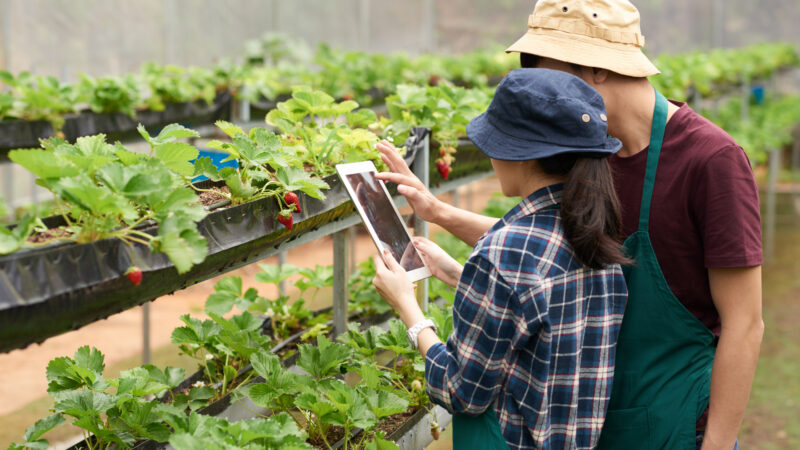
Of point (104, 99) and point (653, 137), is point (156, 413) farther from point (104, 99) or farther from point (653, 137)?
point (104, 99)

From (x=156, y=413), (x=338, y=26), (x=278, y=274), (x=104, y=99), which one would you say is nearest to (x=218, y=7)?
(x=338, y=26)

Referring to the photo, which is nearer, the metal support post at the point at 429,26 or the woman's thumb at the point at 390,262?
the woman's thumb at the point at 390,262

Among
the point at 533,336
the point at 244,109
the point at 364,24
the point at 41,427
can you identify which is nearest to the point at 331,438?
the point at 41,427

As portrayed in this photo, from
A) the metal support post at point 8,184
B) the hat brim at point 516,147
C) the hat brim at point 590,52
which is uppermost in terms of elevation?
the hat brim at point 590,52

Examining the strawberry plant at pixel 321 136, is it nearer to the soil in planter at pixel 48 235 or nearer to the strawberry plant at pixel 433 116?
the strawberry plant at pixel 433 116

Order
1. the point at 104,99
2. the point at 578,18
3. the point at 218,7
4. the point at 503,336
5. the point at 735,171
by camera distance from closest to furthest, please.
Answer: the point at 503,336
the point at 735,171
the point at 578,18
the point at 104,99
the point at 218,7

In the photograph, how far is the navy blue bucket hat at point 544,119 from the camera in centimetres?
127

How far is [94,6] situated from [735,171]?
587 centimetres

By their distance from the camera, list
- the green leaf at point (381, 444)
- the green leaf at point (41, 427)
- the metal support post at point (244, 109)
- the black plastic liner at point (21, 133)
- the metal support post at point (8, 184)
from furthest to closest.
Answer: the metal support post at point (8, 184)
the metal support post at point (244, 109)
the black plastic liner at point (21, 133)
the green leaf at point (381, 444)
the green leaf at point (41, 427)

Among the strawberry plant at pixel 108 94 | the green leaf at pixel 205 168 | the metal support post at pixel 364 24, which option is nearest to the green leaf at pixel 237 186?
the green leaf at pixel 205 168

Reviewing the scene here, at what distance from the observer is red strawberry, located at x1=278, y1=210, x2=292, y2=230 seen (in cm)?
160

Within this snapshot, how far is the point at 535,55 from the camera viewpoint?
154 centimetres

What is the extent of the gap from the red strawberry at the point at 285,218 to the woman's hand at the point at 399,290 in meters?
0.23

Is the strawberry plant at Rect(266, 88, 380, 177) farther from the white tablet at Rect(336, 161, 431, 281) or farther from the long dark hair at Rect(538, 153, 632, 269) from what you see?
the long dark hair at Rect(538, 153, 632, 269)
